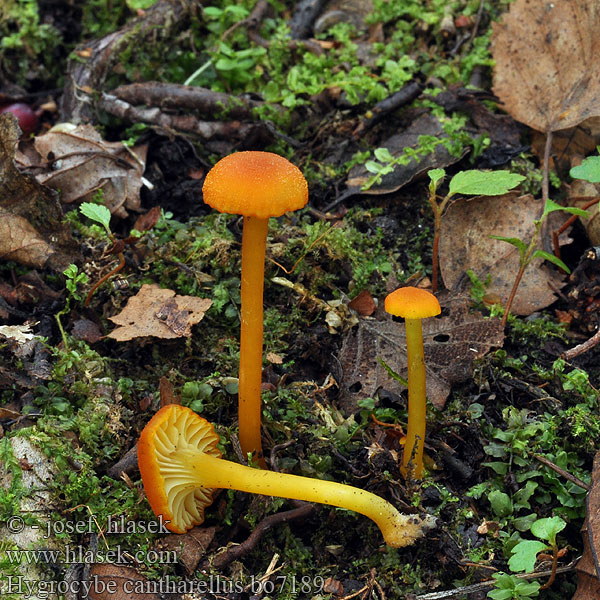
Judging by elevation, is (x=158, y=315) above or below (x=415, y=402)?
above

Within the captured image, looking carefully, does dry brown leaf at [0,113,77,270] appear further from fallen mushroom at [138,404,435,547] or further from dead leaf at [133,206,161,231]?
fallen mushroom at [138,404,435,547]

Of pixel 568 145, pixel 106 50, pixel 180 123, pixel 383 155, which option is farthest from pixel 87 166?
pixel 568 145

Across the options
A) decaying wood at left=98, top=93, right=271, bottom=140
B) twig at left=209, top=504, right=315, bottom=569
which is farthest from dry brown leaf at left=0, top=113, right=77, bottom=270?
twig at left=209, top=504, right=315, bottom=569

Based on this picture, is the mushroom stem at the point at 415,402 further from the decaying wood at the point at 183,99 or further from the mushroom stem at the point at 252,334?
the decaying wood at the point at 183,99

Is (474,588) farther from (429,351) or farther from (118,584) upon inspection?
(118,584)

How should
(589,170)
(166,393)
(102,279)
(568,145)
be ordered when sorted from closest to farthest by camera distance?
(589,170), (166,393), (102,279), (568,145)

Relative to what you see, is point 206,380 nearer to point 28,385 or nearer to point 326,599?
point 28,385
